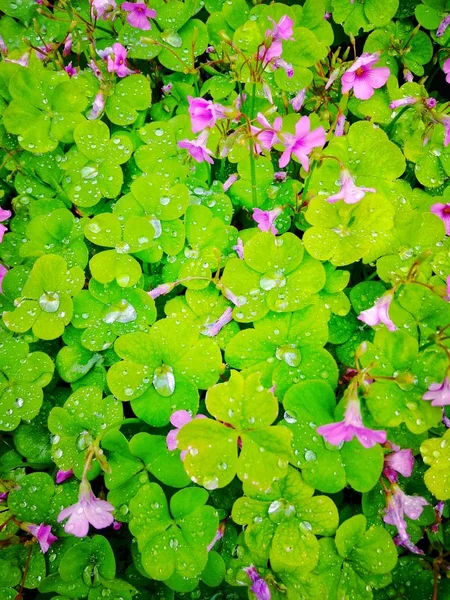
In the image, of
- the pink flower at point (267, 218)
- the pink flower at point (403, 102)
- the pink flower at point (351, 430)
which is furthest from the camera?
the pink flower at point (403, 102)

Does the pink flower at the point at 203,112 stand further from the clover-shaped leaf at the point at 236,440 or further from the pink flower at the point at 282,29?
the clover-shaped leaf at the point at 236,440

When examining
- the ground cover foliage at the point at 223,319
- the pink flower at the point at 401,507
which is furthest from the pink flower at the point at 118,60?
the pink flower at the point at 401,507

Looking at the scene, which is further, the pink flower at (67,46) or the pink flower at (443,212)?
the pink flower at (67,46)

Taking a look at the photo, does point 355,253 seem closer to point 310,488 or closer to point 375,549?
point 310,488

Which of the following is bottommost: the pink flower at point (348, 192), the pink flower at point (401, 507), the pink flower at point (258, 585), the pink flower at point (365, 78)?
the pink flower at point (258, 585)

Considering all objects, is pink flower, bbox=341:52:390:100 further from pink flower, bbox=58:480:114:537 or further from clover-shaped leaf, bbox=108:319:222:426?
pink flower, bbox=58:480:114:537

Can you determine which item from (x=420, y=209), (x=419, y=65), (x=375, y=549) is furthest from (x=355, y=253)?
(x=419, y=65)
